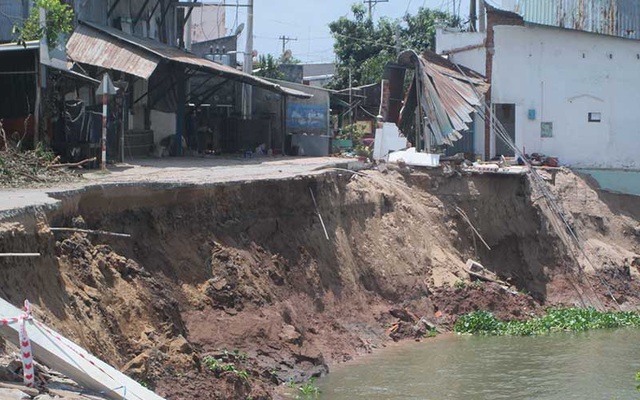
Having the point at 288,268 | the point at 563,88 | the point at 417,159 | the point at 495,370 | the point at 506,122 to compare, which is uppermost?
the point at 563,88

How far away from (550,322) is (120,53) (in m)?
11.9

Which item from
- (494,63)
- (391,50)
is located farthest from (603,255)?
(391,50)

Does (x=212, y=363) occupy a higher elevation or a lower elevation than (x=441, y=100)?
lower

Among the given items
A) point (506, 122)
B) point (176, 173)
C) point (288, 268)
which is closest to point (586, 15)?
point (506, 122)

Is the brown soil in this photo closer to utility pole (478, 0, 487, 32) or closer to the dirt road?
the dirt road

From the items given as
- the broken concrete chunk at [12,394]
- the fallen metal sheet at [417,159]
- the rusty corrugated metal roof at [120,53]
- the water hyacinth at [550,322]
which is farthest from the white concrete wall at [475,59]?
the broken concrete chunk at [12,394]

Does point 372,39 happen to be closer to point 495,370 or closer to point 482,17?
point 482,17

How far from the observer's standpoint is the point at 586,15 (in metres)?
31.4

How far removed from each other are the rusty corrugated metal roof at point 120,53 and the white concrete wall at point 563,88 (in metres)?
8.17

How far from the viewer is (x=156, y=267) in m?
16.4

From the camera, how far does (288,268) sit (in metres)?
19.8

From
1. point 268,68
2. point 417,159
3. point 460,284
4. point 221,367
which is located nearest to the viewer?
point 221,367

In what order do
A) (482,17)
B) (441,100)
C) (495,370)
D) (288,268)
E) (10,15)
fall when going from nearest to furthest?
(495,370) → (288,268) → (10,15) → (441,100) → (482,17)

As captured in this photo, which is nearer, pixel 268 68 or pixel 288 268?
pixel 288 268
